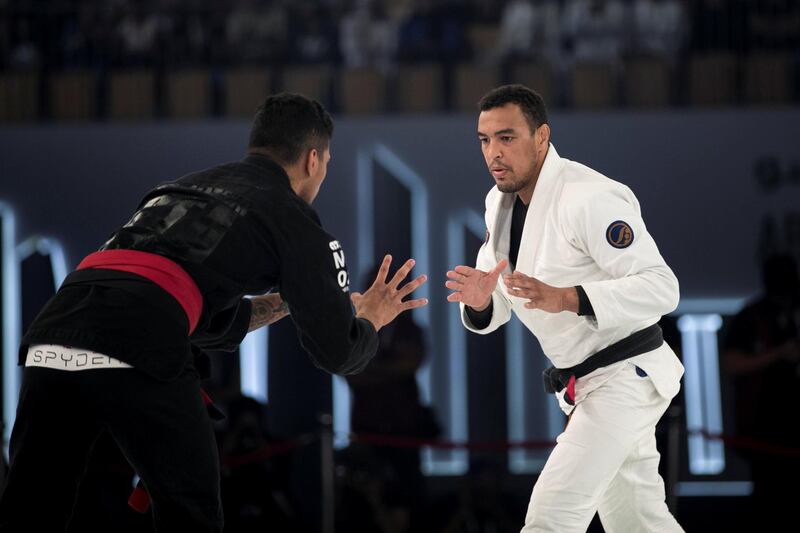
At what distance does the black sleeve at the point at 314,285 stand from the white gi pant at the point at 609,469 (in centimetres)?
79

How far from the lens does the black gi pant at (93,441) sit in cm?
240

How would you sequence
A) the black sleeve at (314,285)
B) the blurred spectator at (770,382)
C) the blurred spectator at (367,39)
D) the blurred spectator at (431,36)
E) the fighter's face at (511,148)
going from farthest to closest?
the blurred spectator at (367,39), the blurred spectator at (431,36), the blurred spectator at (770,382), the fighter's face at (511,148), the black sleeve at (314,285)

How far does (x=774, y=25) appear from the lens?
28.0 ft

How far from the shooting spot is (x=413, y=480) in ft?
23.5

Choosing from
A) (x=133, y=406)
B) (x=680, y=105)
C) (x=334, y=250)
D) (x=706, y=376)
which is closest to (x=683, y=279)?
Result: (x=706, y=376)

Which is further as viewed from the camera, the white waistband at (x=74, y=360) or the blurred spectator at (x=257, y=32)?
the blurred spectator at (x=257, y=32)

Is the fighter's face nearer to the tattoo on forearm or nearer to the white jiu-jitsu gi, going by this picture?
the white jiu-jitsu gi

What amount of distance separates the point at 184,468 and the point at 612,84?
6508 mm

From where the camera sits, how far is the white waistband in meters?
2.43

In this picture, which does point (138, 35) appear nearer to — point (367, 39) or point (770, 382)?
point (367, 39)

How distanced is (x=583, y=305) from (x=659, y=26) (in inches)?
254

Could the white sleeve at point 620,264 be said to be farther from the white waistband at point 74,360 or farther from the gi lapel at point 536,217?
the white waistband at point 74,360

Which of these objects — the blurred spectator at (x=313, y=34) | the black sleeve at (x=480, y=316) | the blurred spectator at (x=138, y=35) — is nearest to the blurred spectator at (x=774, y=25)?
the blurred spectator at (x=313, y=34)

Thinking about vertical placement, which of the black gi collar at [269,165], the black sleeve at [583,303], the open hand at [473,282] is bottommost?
the black sleeve at [583,303]
